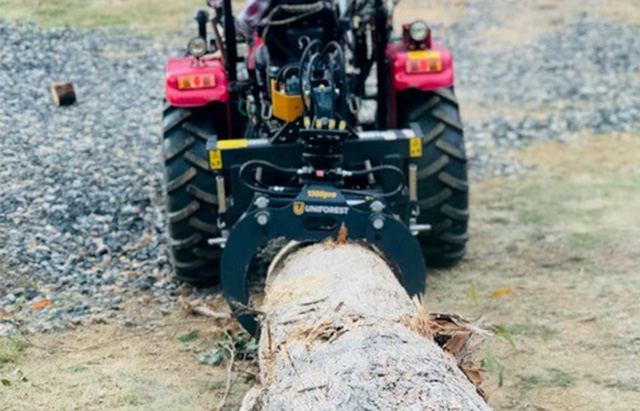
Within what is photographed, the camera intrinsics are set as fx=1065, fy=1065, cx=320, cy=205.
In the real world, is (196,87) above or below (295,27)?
below

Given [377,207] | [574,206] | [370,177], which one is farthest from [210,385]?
[574,206]

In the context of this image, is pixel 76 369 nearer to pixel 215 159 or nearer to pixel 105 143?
pixel 215 159

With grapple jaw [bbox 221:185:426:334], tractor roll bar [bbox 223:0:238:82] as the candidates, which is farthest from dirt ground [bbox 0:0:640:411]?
tractor roll bar [bbox 223:0:238:82]

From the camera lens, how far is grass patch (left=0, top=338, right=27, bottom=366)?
552cm

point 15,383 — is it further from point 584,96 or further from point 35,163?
point 584,96

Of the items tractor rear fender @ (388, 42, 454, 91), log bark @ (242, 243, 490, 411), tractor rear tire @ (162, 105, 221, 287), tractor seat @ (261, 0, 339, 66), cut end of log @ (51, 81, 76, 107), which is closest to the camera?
log bark @ (242, 243, 490, 411)

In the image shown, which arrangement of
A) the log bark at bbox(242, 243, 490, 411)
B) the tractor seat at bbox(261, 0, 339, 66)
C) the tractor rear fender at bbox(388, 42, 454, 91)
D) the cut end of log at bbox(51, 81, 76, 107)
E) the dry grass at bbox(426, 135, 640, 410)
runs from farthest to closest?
the cut end of log at bbox(51, 81, 76, 107), the tractor rear fender at bbox(388, 42, 454, 91), the tractor seat at bbox(261, 0, 339, 66), the dry grass at bbox(426, 135, 640, 410), the log bark at bbox(242, 243, 490, 411)

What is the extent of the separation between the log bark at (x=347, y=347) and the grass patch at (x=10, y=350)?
141 centimetres

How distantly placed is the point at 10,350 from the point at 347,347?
239 cm

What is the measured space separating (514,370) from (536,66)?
8.40 meters

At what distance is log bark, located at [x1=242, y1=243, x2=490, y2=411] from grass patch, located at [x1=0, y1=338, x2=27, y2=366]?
4.64ft

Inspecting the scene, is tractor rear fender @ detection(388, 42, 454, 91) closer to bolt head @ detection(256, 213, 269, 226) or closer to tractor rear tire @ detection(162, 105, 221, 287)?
tractor rear tire @ detection(162, 105, 221, 287)

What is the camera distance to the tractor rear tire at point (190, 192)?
20.8 ft

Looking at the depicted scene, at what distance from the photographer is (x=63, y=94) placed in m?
9.12
